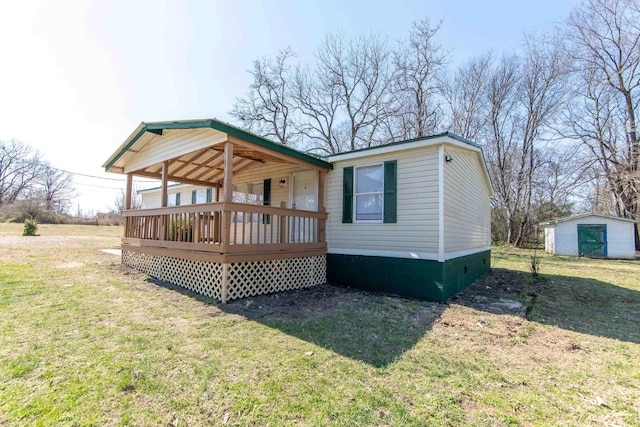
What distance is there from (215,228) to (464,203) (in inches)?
248

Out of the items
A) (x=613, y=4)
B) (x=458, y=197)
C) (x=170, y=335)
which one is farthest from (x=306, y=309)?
(x=613, y=4)

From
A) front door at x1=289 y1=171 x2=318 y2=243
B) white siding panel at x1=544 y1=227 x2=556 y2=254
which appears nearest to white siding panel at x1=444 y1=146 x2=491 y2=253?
front door at x1=289 y1=171 x2=318 y2=243

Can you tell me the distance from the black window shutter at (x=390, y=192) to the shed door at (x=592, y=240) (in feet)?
51.6

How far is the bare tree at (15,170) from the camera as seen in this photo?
114 feet

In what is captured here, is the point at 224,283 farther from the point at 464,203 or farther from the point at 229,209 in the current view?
the point at 464,203

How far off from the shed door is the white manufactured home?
39.4ft

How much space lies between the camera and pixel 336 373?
2.94m

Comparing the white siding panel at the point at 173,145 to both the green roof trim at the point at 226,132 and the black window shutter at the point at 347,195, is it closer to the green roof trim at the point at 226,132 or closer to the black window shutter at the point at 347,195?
the green roof trim at the point at 226,132

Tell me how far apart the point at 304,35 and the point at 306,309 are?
15116 millimetres

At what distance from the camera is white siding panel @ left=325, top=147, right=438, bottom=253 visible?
20.2ft

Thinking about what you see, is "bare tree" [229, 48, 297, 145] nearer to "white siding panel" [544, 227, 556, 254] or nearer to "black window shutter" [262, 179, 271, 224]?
"black window shutter" [262, 179, 271, 224]

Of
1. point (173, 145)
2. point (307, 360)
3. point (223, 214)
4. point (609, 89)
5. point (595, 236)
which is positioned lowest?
point (307, 360)

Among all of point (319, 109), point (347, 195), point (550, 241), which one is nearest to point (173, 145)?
point (347, 195)

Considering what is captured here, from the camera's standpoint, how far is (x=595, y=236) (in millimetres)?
15766
